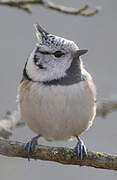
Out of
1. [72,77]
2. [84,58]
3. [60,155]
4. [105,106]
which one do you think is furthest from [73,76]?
[84,58]

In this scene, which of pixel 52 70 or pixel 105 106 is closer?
pixel 52 70

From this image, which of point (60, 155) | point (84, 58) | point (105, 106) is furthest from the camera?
point (84, 58)

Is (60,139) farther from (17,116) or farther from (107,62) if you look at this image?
(107,62)

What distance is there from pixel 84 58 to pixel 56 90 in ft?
8.32

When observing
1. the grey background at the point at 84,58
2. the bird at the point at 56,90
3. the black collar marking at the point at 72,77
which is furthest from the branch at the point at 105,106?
the grey background at the point at 84,58

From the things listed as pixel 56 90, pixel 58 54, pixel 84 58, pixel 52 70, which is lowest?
pixel 84 58

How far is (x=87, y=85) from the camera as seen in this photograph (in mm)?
3855

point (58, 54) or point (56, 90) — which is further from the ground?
point (58, 54)

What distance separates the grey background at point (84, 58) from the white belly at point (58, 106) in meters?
1.84

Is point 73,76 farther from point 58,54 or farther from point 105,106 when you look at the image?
point 105,106

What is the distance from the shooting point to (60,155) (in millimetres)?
3516

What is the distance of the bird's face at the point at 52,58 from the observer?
150 inches

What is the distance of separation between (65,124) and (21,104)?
354mm

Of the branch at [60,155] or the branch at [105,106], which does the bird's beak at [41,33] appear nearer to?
the branch at [60,155]
